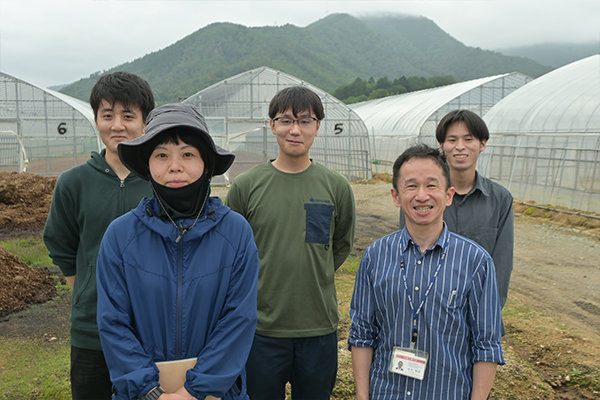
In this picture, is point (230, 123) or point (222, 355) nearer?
point (222, 355)

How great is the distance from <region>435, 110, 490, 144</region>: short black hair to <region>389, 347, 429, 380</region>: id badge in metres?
1.26

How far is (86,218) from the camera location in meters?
2.19

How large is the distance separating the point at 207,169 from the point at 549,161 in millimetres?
13081

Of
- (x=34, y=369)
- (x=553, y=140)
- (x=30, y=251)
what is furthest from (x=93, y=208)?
(x=553, y=140)

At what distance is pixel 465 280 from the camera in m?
1.79

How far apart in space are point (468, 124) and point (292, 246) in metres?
1.22

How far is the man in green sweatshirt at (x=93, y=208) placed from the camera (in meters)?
2.16

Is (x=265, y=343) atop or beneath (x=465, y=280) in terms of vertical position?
beneath

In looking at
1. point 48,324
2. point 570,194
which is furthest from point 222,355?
point 570,194

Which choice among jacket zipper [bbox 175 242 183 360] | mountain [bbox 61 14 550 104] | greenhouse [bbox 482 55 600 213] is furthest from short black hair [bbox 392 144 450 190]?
mountain [bbox 61 14 550 104]

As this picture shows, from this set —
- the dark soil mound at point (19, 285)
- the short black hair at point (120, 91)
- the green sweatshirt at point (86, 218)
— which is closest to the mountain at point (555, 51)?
the dark soil mound at point (19, 285)

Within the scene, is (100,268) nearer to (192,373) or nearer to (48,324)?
(192,373)

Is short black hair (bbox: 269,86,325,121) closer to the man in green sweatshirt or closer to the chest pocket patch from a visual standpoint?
the chest pocket patch

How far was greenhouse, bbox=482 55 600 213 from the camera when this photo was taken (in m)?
11.7
